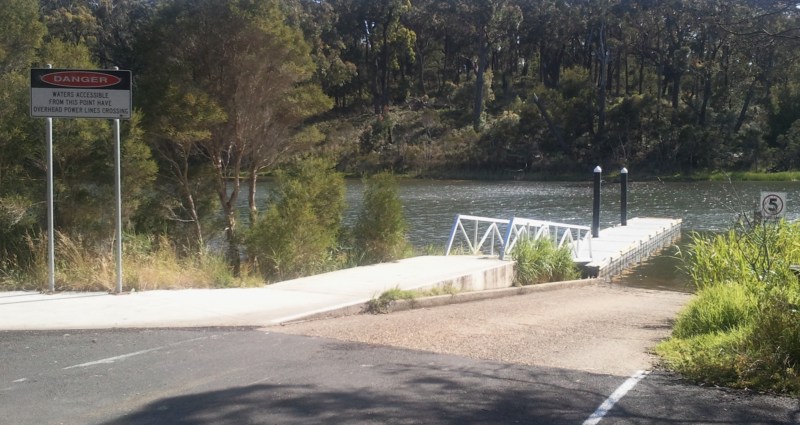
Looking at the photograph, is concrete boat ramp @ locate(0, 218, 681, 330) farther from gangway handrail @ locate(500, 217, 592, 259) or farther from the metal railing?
the metal railing

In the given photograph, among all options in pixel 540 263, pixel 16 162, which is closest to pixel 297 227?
pixel 16 162

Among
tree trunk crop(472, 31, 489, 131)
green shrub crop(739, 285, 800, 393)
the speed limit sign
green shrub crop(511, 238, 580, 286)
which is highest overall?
tree trunk crop(472, 31, 489, 131)

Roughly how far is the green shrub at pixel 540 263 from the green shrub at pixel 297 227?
4023mm

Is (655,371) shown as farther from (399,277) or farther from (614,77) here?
(614,77)

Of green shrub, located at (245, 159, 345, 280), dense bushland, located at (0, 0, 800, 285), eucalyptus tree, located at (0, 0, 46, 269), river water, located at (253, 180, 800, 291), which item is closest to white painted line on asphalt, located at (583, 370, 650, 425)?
dense bushland, located at (0, 0, 800, 285)

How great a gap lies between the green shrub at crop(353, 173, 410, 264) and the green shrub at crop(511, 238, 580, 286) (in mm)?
2568

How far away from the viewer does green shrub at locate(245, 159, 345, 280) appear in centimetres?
1454

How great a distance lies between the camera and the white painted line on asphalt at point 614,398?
19.4 feet

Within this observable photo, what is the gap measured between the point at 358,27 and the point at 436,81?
17.4 m

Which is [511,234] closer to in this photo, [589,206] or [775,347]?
[775,347]

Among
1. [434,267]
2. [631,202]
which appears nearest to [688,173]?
[631,202]

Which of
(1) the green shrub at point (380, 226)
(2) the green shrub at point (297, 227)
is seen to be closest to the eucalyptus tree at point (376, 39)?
(1) the green shrub at point (380, 226)

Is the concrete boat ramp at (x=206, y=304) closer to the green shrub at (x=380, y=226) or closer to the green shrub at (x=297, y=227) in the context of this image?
the green shrub at (x=297, y=227)

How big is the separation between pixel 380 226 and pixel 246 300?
6334 millimetres
